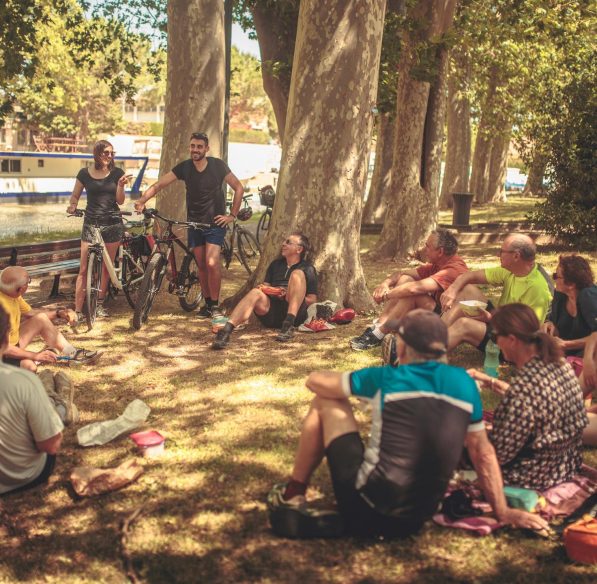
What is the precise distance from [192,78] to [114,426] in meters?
7.57

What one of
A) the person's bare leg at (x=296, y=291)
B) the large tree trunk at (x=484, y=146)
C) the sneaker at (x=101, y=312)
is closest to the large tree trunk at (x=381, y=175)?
the large tree trunk at (x=484, y=146)

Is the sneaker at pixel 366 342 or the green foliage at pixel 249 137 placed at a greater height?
the green foliage at pixel 249 137

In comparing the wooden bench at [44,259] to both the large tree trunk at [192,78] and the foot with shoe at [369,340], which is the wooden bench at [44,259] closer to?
the large tree trunk at [192,78]

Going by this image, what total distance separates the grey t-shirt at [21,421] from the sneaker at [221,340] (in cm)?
346

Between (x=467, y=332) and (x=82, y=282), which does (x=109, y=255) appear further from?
(x=467, y=332)

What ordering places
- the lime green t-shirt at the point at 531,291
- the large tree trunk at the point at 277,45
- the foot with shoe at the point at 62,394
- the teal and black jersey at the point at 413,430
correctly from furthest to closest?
the large tree trunk at the point at 277,45 < the lime green t-shirt at the point at 531,291 < the foot with shoe at the point at 62,394 < the teal and black jersey at the point at 413,430

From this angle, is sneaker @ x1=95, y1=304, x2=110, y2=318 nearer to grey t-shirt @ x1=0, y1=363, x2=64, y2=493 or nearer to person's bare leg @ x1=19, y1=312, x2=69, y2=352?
person's bare leg @ x1=19, y1=312, x2=69, y2=352

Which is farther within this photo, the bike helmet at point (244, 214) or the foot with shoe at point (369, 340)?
the bike helmet at point (244, 214)

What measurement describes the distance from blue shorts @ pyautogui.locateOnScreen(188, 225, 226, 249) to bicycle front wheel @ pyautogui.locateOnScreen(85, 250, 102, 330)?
114 cm

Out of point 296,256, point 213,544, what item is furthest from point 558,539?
point 296,256

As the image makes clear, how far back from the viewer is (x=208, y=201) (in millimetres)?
9406

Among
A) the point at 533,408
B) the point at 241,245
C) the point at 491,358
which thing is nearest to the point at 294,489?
the point at 533,408

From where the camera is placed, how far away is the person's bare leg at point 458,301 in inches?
277

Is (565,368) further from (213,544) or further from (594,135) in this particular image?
(594,135)
